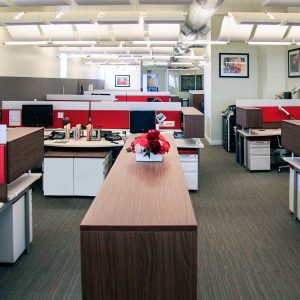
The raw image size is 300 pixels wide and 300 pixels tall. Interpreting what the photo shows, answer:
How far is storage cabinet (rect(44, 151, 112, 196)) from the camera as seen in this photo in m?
5.39

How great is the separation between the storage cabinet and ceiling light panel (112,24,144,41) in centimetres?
379

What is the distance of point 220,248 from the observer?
3859 mm

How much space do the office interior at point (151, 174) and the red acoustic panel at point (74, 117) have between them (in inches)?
0.9

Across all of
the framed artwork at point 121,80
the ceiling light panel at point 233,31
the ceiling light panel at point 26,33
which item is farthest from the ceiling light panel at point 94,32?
the framed artwork at point 121,80

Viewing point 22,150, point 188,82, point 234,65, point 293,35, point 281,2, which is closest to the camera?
point 22,150

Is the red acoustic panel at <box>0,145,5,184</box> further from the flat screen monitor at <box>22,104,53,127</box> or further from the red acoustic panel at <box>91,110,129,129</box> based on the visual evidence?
the red acoustic panel at <box>91,110,129,129</box>

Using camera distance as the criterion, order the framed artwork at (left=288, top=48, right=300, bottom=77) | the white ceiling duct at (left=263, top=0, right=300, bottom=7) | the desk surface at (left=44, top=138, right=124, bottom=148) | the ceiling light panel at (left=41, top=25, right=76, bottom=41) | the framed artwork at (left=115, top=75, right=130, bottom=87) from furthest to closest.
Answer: the framed artwork at (left=115, top=75, right=130, bottom=87)
the framed artwork at (left=288, top=48, right=300, bottom=77)
the ceiling light panel at (left=41, top=25, right=76, bottom=41)
the desk surface at (left=44, top=138, right=124, bottom=148)
the white ceiling duct at (left=263, top=0, right=300, bottom=7)

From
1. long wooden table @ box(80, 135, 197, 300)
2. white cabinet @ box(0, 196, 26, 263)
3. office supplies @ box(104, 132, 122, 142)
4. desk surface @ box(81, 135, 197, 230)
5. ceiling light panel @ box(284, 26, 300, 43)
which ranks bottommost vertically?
white cabinet @ box(0, 196, 26, 263)

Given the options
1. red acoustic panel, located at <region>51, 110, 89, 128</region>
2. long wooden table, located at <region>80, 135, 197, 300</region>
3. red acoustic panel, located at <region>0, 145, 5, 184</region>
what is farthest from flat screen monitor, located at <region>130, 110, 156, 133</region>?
long wooden table, located at <region>80, 135, 197, 300</region>

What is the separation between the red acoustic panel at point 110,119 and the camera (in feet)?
21.4

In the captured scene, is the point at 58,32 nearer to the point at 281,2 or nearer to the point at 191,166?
the point at 191,166

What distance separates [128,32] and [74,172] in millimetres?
4132

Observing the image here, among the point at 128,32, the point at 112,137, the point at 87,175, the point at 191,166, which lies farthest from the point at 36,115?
the point at 128,32

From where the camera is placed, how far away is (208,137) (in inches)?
447
